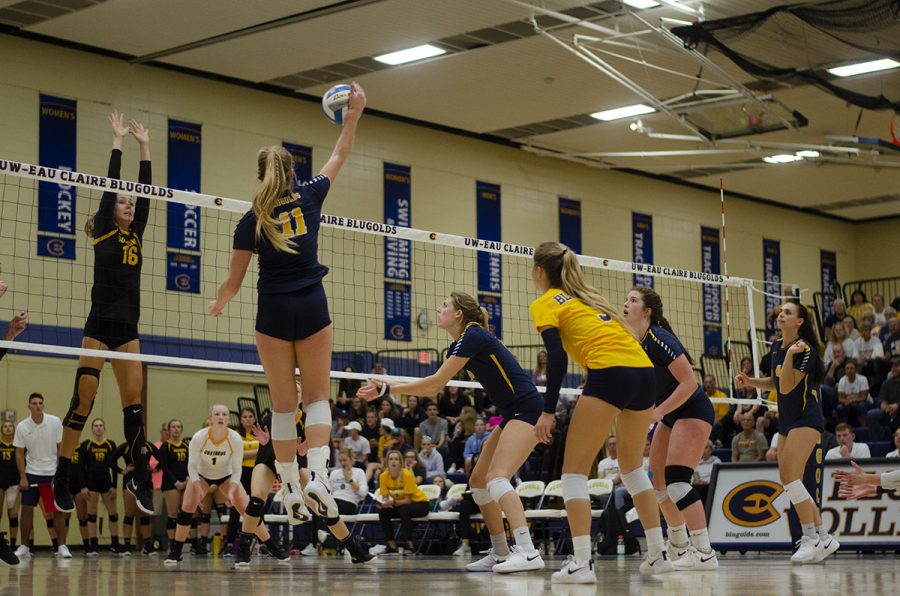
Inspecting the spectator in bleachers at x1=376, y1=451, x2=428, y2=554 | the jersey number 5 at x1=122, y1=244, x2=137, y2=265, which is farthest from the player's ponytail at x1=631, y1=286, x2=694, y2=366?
the spectator in bleachers at x1=376, y1=451, x2=428, y2=554

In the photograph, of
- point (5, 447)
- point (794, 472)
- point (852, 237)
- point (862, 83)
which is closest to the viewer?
point (794, 472)

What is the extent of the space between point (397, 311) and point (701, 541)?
13928 millimetres

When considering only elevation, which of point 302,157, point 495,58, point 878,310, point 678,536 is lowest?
point 678,536

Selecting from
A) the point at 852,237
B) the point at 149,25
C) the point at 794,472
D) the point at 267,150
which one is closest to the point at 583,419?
the point at 267,150

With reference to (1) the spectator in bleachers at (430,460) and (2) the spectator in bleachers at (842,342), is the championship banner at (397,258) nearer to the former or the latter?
(1) the spectator in bleachers at (430,460)

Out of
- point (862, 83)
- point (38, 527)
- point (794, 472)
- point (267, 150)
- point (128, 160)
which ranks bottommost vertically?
point (38, 527)

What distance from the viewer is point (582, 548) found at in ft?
21.6

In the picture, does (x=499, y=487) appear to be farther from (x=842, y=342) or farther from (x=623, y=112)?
(x=623, y=112)

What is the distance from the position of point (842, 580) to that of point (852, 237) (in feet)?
89.4

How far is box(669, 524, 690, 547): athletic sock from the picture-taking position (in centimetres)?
807

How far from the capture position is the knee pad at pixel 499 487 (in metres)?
7.71

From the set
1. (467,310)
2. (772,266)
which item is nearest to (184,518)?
(467,310)

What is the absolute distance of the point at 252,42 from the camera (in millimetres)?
18938

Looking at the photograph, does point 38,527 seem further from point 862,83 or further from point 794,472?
point 862,83
